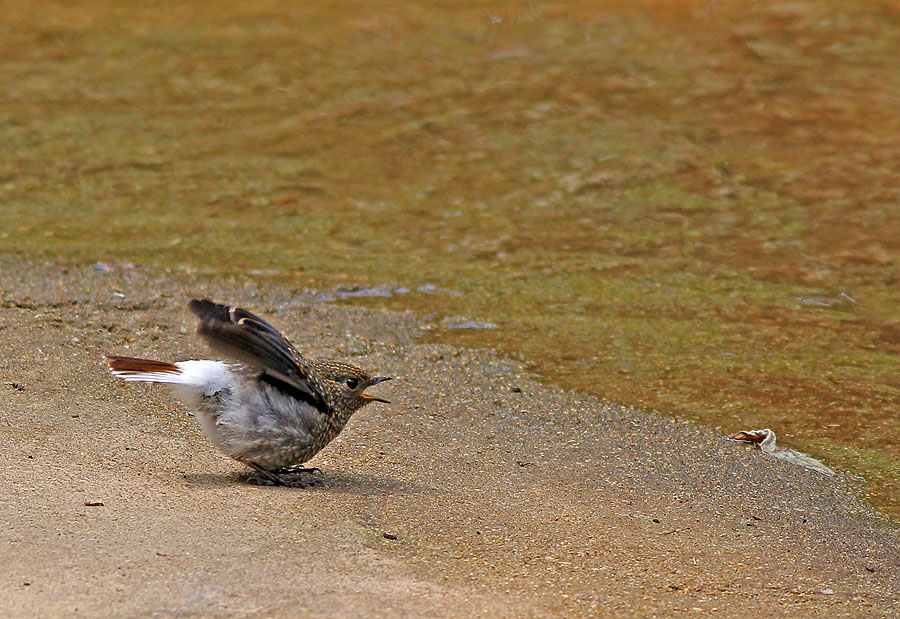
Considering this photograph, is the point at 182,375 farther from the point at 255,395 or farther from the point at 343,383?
the point at 343,383

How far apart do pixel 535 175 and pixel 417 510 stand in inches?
226

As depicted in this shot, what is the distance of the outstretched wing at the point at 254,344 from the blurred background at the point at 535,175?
2.14 m

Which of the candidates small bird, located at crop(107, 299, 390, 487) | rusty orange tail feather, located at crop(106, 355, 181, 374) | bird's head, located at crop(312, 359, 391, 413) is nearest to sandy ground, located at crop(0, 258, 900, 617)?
small bird, located at crop(107, 299, 390, 487)

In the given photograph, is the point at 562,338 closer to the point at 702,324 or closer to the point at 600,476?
the point at 702,324

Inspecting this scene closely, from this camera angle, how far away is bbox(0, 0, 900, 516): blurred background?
6.85 meters

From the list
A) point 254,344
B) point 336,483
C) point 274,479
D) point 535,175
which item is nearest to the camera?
point 254,344

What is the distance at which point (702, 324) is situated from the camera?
23.6ft

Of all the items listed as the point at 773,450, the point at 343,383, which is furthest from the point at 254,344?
the point at 773,450

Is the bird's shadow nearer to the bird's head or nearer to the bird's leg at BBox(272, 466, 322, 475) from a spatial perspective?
the bird's leg at BBox(272, 466, 322, 475)

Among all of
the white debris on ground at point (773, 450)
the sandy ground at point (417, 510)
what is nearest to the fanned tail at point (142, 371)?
the sandy ground at point (417, 510)

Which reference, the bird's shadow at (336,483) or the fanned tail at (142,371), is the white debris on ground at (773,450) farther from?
the fanned tail at (142,371)

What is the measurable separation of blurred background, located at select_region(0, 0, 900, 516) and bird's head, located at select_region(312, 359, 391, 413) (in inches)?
66.7

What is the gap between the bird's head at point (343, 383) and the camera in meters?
4.80

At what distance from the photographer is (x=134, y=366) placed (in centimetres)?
448
